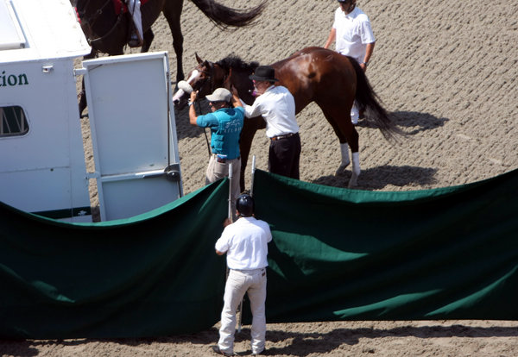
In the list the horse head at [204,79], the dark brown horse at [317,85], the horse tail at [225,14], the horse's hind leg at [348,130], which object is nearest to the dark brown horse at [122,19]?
the horse tail at [225,14]

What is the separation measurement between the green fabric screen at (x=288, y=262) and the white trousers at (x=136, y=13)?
524 cm

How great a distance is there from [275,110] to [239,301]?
2659 millimetres

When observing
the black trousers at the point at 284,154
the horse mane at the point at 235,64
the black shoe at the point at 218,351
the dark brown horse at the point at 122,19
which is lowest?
the black shoe at the point at 218,351

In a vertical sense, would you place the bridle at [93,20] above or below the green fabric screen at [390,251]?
above

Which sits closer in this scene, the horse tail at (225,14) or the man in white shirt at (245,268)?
the man in white shirt at (245,268)

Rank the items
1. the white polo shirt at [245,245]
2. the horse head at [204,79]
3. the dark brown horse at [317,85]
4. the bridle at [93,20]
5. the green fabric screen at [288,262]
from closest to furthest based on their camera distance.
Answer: the white polo shirt at [245,245] < the green fabric screen at [288,262] < the horse head at [204,79] < the dark brown horse at [317,85] < the bridle at [93,20]

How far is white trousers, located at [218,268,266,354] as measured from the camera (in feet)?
21.8

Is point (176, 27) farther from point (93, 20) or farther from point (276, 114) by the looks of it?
point (276, 114)

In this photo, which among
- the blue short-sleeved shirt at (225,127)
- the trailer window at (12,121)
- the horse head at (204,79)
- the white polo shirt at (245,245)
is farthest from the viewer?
the horse head at (204,79)

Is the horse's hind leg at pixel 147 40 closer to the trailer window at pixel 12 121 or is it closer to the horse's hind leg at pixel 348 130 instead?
the horse's hind leg at pixel 348 130

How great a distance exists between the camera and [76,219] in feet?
25.7

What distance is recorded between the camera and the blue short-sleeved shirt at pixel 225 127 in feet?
26.5

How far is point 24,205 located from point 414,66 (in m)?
7.67

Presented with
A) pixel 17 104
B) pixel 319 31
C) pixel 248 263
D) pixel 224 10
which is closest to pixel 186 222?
pixel 248 263
